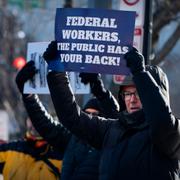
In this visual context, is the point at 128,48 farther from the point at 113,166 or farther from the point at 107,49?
the point at 113,166

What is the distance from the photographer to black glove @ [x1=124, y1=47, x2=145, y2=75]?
19.6 ft

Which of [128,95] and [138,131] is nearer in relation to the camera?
[138,131]

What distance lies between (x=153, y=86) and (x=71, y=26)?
119cm

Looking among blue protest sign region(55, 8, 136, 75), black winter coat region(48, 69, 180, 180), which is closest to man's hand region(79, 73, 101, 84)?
blue protest sign region(55, 8, 136, 75)

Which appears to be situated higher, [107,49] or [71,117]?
[107,49]

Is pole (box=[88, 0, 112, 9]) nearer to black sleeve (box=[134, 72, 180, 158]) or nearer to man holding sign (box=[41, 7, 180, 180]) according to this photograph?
man holding sign (box=[41, 7, 180, 180])

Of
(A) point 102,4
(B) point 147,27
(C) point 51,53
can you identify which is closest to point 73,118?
(C) point 51,53

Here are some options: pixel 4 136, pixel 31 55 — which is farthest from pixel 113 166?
pixel 4 136

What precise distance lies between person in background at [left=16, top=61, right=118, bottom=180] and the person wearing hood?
0.98m

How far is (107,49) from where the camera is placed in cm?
670

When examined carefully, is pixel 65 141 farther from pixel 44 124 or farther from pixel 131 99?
pixel 131 99

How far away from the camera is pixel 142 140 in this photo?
604cm

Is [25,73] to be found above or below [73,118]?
above

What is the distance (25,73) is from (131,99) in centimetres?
149
